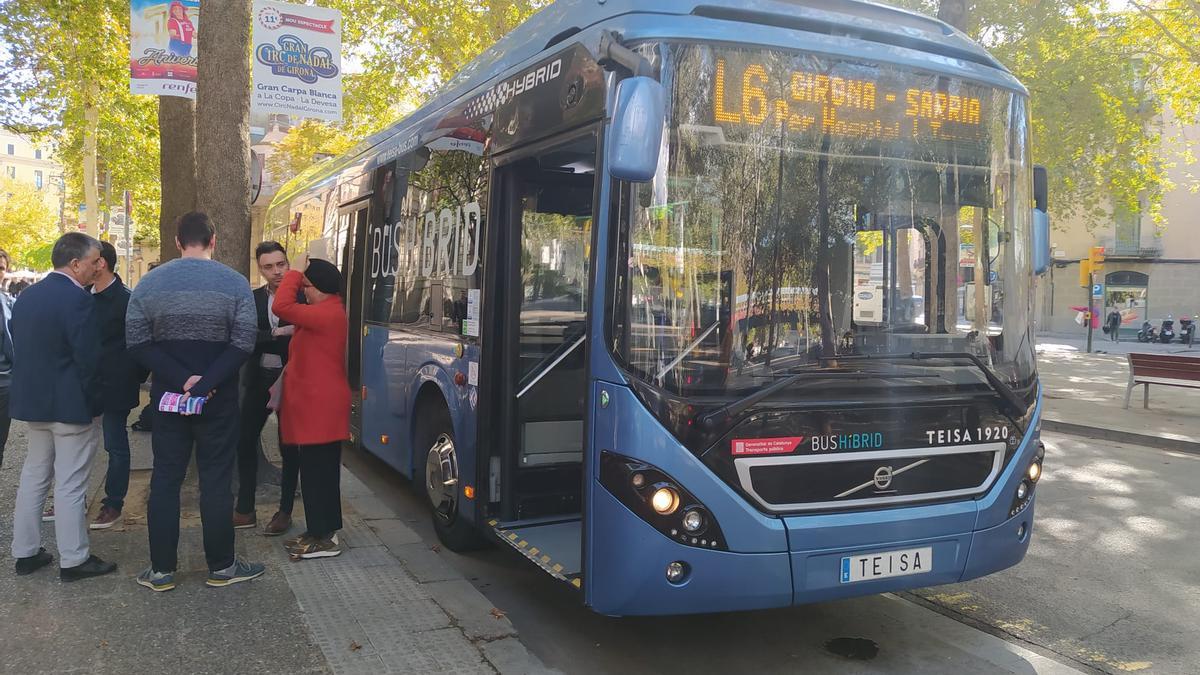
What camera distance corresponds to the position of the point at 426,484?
229 inches

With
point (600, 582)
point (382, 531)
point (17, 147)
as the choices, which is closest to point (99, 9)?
point (382, 531)

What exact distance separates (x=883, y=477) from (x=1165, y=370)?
36.1ft

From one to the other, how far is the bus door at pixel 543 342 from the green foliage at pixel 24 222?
60754 mm

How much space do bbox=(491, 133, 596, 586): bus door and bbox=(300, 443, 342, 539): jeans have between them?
1.09 metres

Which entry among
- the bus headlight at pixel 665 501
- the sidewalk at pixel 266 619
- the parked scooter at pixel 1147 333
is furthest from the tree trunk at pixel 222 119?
the parked scooter at pixel 1147 333

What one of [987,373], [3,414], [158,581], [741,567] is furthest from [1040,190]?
[3,414]

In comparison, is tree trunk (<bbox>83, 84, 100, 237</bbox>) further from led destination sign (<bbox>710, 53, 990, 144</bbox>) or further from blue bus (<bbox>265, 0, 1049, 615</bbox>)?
led destination sign (<bbox>710, 53, 990, 144</bbox>)

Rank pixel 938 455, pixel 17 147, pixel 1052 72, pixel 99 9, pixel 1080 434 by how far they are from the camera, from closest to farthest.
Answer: pixel 938 455 → pixel 1080 434 → pixel 99 9 → pixel 1052 72 → pixel 17 147

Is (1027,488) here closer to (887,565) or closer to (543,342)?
(887,565)

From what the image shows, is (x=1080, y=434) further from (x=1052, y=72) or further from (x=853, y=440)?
(x=1052, y=72)

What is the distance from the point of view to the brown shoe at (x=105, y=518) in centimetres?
559

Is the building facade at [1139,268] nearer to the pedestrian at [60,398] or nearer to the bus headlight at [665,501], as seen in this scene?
the bus headlight at [665,501]

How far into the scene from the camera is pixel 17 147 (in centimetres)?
11956

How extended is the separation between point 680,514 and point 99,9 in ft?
42.0
